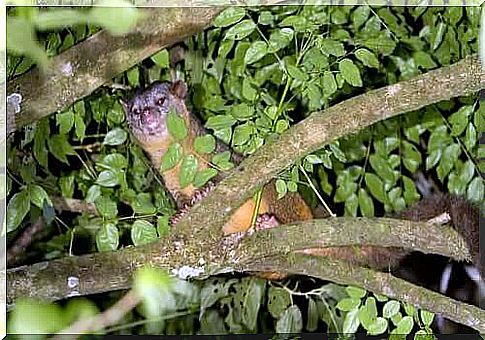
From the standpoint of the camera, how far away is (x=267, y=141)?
1032 millimetres

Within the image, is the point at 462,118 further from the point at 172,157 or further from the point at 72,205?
the point at 72,205

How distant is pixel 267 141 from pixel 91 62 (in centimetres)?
25

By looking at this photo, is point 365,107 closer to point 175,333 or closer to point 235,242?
point 235,242

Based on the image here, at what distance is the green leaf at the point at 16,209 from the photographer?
110 centimetres

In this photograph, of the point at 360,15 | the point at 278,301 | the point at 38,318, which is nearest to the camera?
the point at 38,318

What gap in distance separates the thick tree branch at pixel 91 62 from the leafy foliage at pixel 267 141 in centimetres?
3

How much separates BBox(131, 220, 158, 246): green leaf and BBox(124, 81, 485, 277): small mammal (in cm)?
21

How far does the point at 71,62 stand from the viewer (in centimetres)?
98

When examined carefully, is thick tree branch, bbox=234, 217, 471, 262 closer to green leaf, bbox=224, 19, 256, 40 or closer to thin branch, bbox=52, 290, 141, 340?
green leaf, bbox=224, 19, 256, 40

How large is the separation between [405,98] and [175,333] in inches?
38.9

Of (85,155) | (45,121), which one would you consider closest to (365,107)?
(45,121)

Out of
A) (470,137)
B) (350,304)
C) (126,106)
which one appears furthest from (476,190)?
(126,106)

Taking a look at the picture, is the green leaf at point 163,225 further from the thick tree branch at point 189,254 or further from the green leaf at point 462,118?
the green leaf at point 462,118

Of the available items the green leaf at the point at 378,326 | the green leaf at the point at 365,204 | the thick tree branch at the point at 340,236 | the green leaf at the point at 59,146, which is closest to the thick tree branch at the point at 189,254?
the thick tree branch at the point at 340,236
